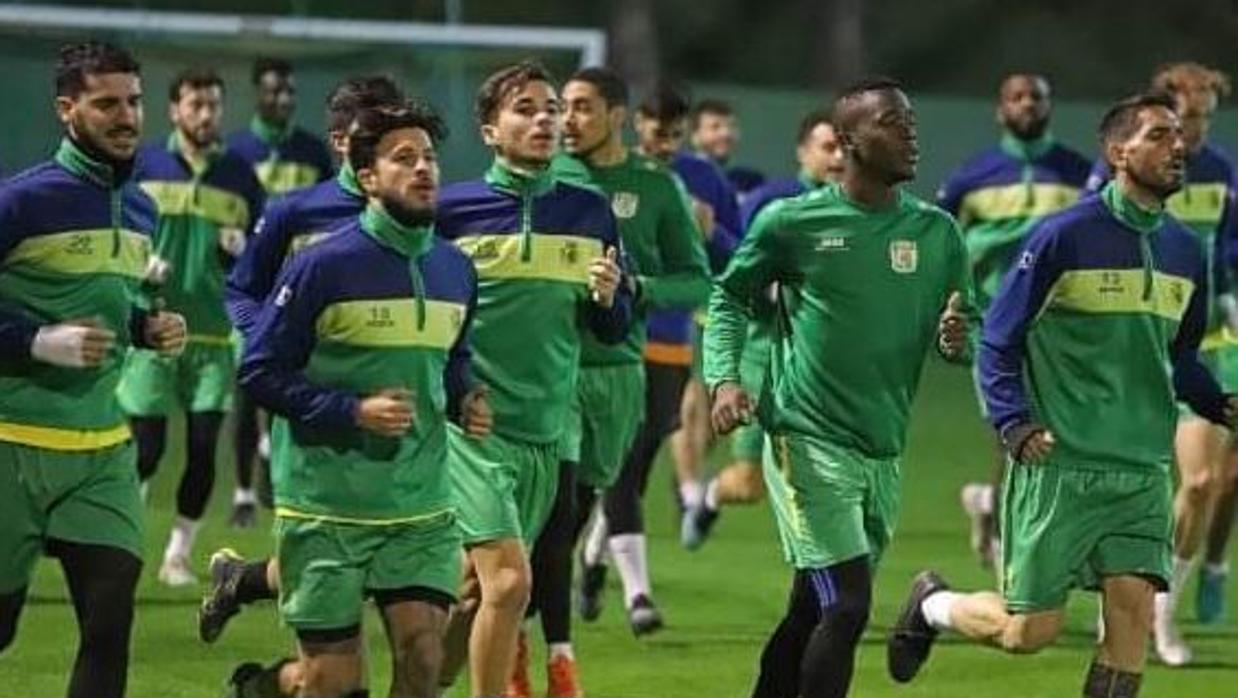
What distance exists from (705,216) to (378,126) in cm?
601

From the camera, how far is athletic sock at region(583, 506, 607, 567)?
46.9 ft

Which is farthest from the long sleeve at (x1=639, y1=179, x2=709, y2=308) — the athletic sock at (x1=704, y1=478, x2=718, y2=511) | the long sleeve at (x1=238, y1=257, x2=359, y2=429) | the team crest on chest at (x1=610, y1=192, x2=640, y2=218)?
the athletic sock at (x1=704, y1=478, x2=718, y2=511)

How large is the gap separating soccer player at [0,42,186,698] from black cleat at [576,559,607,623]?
4.49 metres

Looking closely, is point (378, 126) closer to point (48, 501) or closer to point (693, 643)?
point (48, 501)

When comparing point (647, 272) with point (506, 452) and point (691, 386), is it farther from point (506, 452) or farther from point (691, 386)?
point (691, 386)

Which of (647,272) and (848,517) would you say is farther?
(647,272)

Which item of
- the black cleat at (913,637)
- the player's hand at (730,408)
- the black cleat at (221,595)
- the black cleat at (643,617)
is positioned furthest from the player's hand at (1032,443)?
the black cleat at (643,617)

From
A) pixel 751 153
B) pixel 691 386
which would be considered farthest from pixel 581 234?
pixel 751 153

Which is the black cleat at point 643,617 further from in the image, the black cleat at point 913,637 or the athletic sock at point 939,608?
the athletic sock at point 939,608

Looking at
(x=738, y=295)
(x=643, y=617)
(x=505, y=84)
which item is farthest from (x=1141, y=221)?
(x=643, y=617)

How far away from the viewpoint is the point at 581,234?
11055 millimetres

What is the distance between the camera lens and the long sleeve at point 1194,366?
10844 millimetres

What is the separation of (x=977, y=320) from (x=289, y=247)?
2089 millimetres

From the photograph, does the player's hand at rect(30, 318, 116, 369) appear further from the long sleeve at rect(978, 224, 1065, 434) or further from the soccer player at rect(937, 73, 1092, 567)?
the soccer player at rect(937, 73, 1092, 567)
